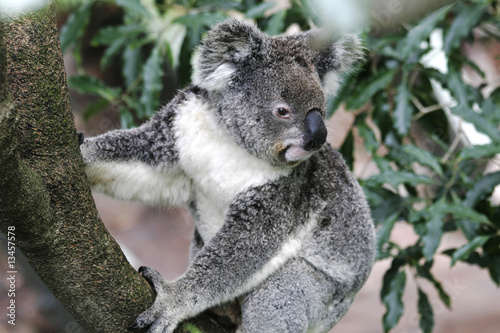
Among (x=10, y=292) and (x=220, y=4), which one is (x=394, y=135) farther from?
(x=10, y=292)

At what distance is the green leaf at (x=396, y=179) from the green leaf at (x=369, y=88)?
678 millimetres

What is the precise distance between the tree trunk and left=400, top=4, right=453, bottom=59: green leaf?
285 cm

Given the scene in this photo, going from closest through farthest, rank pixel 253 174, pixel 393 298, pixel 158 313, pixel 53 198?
pixel 53 198
pixel 158 313
pixel 253 174
pixel 393 298

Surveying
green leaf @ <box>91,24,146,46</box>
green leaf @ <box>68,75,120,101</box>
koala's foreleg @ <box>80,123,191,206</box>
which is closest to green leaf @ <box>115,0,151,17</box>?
green leaf @ <box>91,24,146,46</box>

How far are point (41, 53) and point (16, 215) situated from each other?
0.60 meters

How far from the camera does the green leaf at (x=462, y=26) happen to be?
4344 mm

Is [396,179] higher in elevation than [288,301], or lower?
lower

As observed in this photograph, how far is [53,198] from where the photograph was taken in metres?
2.16

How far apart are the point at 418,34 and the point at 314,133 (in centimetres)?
203

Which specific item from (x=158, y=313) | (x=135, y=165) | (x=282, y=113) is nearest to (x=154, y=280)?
(x=158, y=313)

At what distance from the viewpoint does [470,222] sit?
4301 mm

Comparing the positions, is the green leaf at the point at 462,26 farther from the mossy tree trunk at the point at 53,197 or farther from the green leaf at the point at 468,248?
the mossy tree trunk at the point at 53,197

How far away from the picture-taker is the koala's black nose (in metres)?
2.72

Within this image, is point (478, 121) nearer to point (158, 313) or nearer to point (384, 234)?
point (384, 234)
